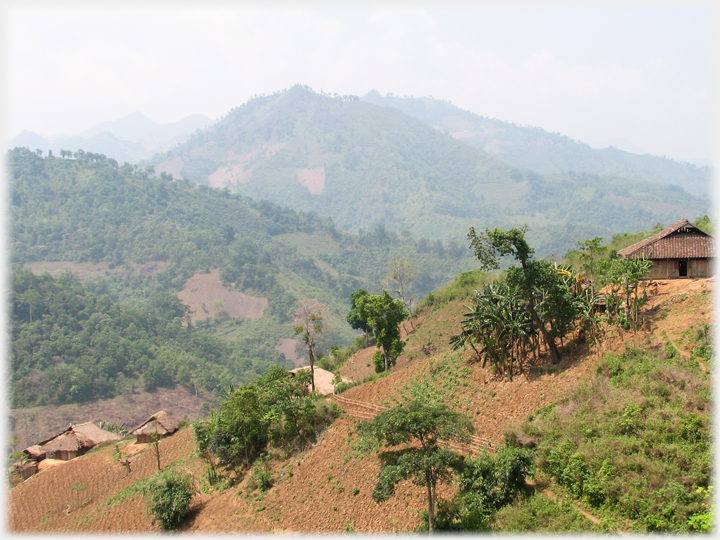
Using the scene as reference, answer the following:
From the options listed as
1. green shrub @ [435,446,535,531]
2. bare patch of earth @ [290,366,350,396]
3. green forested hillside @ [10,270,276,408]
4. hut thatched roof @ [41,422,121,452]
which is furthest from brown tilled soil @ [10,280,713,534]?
green forested hillside @ [10,270,276,408]

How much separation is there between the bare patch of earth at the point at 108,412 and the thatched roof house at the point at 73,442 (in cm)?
1969

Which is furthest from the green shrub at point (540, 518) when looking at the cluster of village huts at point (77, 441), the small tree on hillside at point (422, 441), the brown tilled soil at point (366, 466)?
the cluster of village huts at point (77, 441)

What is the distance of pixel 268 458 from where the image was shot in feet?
75.1

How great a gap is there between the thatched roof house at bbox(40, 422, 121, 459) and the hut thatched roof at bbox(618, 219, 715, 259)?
38.6 metres

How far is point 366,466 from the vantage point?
18953mm

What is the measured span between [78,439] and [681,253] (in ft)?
134

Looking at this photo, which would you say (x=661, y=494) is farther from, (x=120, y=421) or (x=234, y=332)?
(x=234, y=332)

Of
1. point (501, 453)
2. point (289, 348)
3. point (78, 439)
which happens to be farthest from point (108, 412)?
point (501, 453)

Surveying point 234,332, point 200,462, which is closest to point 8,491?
point 200,462

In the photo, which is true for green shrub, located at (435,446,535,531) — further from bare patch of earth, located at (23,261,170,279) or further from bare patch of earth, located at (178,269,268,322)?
bare patch of earth, located at (23,261,170,279)

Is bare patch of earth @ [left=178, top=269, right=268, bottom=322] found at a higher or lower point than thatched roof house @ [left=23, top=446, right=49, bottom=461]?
higher

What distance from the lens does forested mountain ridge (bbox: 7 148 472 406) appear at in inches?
2857

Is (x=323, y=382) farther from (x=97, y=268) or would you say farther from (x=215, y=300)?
(x=97, y=268)

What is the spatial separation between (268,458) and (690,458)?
53.9 feet
